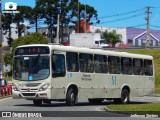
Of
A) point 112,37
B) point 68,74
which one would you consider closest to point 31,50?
point 68,74

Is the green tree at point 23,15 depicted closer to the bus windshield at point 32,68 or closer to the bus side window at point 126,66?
the bus side window at point 126,66

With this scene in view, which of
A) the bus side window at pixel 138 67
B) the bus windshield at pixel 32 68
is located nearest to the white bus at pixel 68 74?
the bus windshield at pixel 32 68

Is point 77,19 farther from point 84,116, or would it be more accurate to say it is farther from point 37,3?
point 84,116

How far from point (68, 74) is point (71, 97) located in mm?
1119

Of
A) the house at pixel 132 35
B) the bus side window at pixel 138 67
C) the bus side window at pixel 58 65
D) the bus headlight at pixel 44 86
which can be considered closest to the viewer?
the bus headlight at pixel 44 86

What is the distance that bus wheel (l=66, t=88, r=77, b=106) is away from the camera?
83.6 feet

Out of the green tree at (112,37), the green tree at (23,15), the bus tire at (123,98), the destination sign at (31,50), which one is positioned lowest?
the bus tire at (123,98)

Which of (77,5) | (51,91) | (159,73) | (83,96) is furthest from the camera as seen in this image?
(77,5)

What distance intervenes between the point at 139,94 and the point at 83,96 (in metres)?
5.68

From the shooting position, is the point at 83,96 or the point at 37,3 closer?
the point at 83,96

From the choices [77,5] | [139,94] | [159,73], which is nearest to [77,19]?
[77,5]

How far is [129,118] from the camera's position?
1912 cm

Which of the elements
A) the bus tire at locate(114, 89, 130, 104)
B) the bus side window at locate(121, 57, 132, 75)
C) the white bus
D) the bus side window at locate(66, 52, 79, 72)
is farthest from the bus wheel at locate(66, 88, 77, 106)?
the bus side window at locate(121, 57, 132, 75)

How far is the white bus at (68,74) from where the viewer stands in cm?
2486
